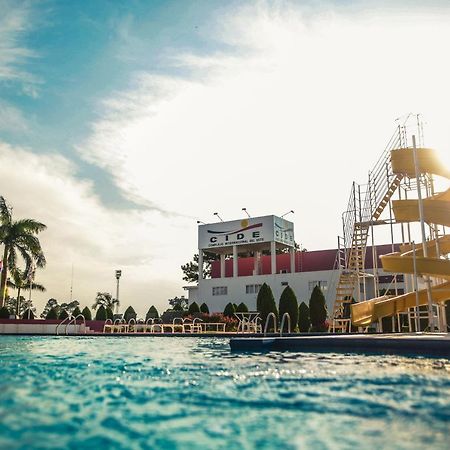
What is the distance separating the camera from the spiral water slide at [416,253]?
1471 centimetres

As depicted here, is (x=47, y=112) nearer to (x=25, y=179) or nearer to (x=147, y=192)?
(x=25, y=179)

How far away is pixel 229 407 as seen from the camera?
16.4 feet

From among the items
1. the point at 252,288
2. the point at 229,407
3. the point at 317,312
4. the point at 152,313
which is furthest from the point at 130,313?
the point at 229,407

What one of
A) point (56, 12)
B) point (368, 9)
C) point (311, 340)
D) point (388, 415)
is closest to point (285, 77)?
point (368, 9)

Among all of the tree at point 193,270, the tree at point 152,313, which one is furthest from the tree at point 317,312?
the tree at point 193,270

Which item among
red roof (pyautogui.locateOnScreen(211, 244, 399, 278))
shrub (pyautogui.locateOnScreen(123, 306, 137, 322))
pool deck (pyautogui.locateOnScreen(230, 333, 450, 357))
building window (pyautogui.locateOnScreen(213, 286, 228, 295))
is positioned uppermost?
red roof (pyautogui.locateOnScreen(211, 244, 399, 278))

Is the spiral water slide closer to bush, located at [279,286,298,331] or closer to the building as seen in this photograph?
bush, located at [279,286,298,331]

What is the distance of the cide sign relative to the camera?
3879 centimetres

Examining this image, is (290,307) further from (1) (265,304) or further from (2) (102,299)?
(2) (102,299)

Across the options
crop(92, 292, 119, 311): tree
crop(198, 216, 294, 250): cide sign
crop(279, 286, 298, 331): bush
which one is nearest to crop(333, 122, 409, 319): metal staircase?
crop(279, 286, 298, 331): bush

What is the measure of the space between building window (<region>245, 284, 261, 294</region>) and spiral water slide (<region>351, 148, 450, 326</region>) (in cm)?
1925

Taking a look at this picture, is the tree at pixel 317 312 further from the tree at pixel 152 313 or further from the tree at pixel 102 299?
the tree at pixel 102 299

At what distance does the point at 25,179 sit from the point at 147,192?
15.9 feet

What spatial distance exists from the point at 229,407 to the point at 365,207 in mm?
18307
